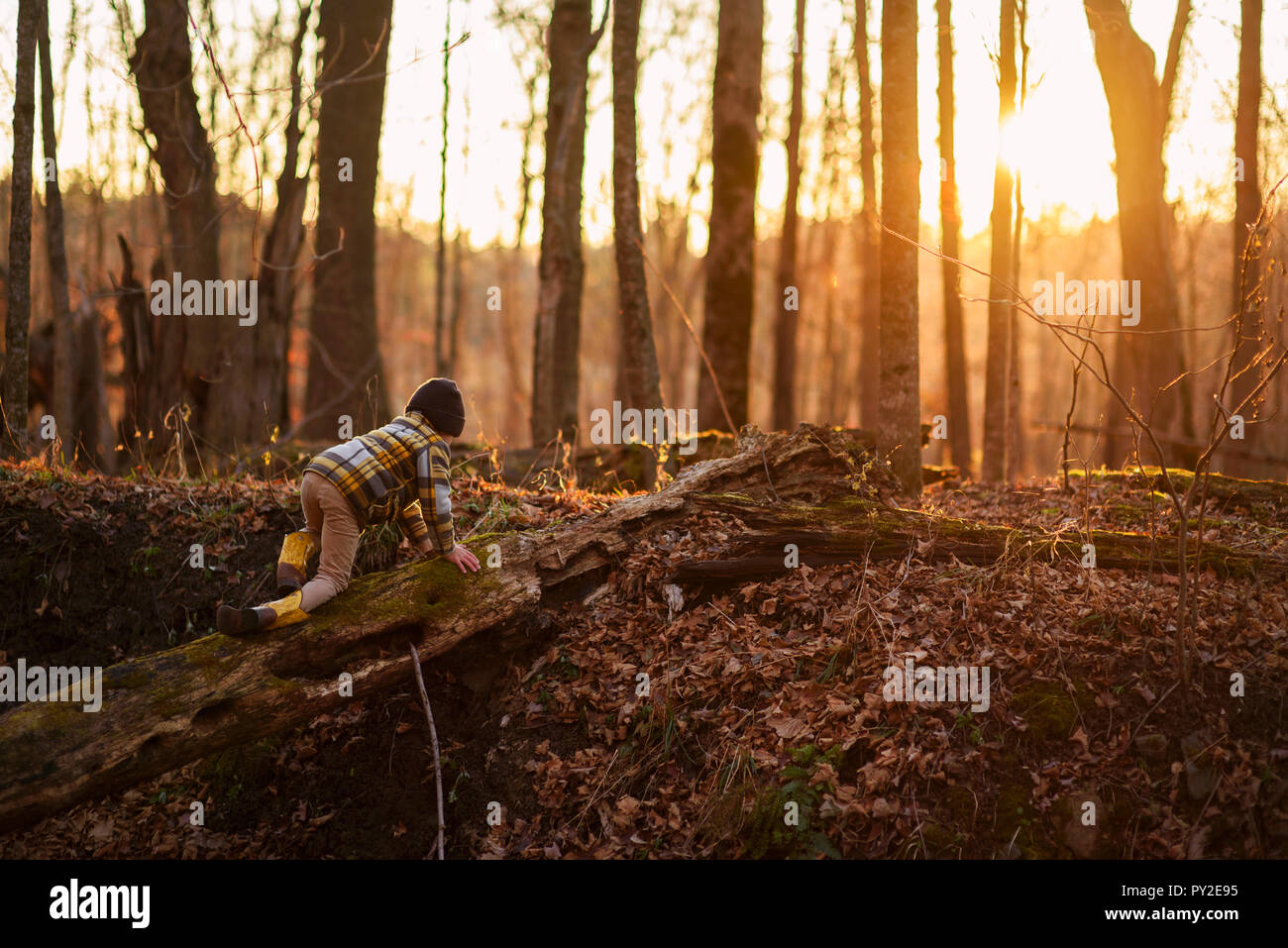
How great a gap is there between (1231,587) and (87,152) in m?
27.2

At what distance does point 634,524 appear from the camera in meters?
6.20

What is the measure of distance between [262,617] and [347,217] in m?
11.7

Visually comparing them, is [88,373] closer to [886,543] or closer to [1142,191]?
[886,543]

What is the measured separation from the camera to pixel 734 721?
5.12 metres

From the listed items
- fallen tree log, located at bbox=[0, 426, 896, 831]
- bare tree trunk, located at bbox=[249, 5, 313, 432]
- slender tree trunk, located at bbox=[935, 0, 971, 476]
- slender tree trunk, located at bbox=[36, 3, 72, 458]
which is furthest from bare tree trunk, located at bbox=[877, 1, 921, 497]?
slender tree trunk, located at bbox=[36, 3, 72, 458]

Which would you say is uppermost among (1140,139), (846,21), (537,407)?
(846,21)

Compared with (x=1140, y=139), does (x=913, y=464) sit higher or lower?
lower

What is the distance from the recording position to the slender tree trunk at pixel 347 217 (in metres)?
14.5

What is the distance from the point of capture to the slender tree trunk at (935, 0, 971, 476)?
1326cm

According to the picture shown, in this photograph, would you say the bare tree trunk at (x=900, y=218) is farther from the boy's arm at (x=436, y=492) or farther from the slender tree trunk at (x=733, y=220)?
the boy's arm at (x=436, y=492)

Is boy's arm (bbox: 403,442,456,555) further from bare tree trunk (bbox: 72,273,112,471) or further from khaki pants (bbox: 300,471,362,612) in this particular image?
bare tree trunk (bbox: 72,273,112,471)
